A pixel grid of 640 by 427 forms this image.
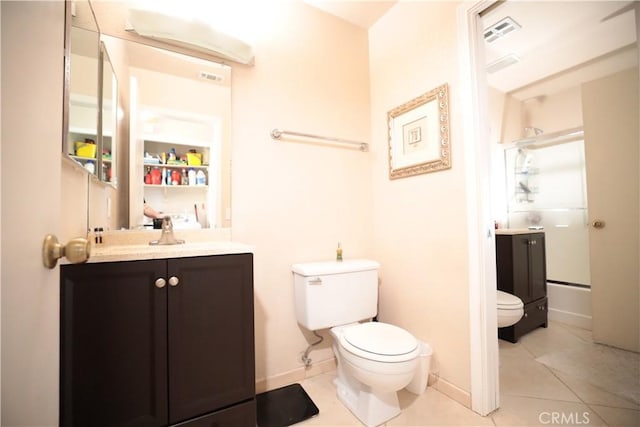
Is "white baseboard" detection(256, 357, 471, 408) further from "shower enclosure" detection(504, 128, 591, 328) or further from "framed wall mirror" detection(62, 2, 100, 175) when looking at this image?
"shower enclosure" detection(504, 128, 591, 328)

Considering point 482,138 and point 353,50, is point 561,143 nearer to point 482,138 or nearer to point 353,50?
point 482,138

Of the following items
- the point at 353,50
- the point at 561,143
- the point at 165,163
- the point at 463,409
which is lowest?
the point at 463,409

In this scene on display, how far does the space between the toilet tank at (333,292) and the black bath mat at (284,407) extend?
1.26ft

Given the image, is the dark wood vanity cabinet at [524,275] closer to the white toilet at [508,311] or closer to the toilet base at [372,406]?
the white toilet at [508,311]

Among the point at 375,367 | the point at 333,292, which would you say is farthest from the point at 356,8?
the point at 375,367

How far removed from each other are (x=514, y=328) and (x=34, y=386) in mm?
2729

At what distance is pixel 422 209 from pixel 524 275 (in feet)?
4.48

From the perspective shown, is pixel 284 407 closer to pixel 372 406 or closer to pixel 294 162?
pixel 372 406

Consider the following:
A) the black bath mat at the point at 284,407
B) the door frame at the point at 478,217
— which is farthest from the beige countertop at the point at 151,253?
the door frame at the point at 478,217

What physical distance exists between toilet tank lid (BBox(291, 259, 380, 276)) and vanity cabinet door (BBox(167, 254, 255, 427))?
446 mm

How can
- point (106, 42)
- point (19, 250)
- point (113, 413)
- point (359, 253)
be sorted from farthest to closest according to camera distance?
1. point (359, 253)
2. point (106, 42)
3. point (113, 413)
4. point (19, 250)

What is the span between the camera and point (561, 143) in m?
2.87

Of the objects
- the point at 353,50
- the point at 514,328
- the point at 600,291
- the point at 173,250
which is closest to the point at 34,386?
the point at 173,250

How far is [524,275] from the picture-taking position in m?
2.22
